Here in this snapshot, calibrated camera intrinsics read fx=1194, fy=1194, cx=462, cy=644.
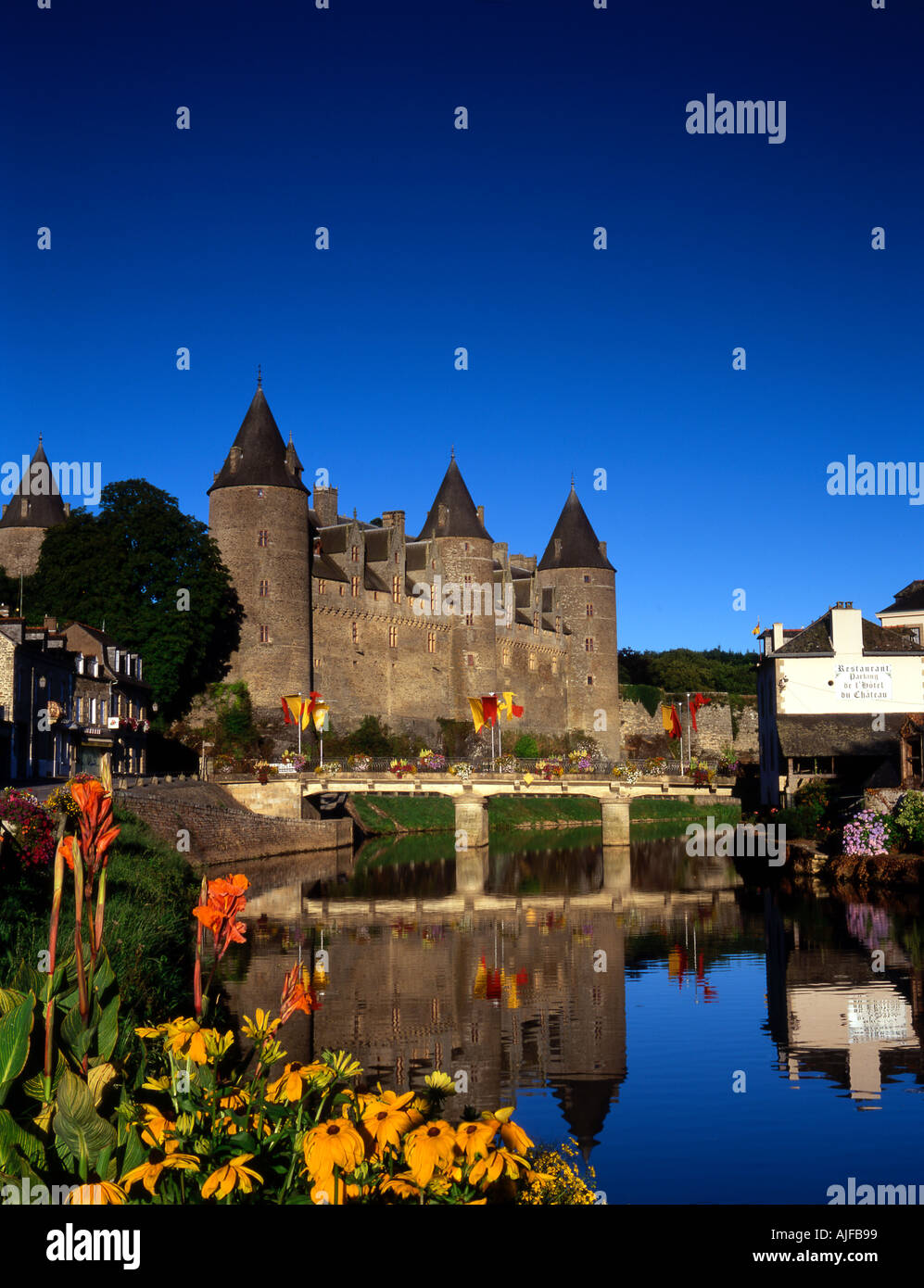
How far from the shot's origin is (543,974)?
16828mm

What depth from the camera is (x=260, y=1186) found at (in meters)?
3.53

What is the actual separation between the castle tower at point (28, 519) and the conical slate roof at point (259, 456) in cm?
822

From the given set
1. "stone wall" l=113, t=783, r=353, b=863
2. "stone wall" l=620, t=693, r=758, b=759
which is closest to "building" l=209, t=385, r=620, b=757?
"stone wall" l=620, t=693, r=758, b=759

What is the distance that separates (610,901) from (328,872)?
8929 millimetres

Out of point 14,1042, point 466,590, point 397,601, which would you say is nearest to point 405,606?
point 397,601

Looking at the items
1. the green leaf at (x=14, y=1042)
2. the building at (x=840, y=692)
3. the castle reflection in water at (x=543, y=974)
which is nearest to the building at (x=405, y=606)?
the building at (x=840, y=692)

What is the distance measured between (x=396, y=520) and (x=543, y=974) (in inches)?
1958

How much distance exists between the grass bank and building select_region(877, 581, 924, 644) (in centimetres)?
4157

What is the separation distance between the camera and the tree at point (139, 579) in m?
44.8

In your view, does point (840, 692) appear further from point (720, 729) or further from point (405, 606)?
point (720, 729)

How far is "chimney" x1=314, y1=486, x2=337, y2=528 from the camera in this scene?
63281 mm
